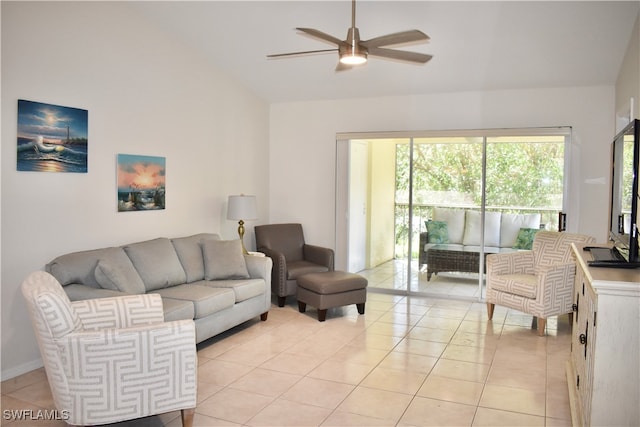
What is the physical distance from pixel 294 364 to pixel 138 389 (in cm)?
154

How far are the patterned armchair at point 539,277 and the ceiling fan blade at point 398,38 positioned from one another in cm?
261

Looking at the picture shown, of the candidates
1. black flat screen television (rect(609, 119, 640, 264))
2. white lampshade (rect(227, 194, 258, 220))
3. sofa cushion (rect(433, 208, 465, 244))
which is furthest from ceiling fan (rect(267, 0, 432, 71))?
sofa cushion (rect(433, 208, 465, 244))

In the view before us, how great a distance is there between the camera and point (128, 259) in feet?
14.4

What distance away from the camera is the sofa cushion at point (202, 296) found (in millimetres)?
4273

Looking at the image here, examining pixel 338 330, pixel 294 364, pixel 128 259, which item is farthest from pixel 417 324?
pixel 128 259

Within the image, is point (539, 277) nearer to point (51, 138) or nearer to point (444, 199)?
point (444, 199)

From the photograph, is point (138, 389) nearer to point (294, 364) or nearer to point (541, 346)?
point (294, 364)

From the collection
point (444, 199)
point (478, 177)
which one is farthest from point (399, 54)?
point (444, 199)

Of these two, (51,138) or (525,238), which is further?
(525,238)

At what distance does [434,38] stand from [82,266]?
3.71 metres

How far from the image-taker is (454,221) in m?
6.47

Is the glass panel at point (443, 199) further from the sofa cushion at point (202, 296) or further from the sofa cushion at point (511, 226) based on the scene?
the sofa cushion at point (202, 296)

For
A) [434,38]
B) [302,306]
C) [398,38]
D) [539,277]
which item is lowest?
[302,306]

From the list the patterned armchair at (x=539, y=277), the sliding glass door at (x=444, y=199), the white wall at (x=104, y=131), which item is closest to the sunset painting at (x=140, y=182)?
the white wall at (x=104, y=131)
